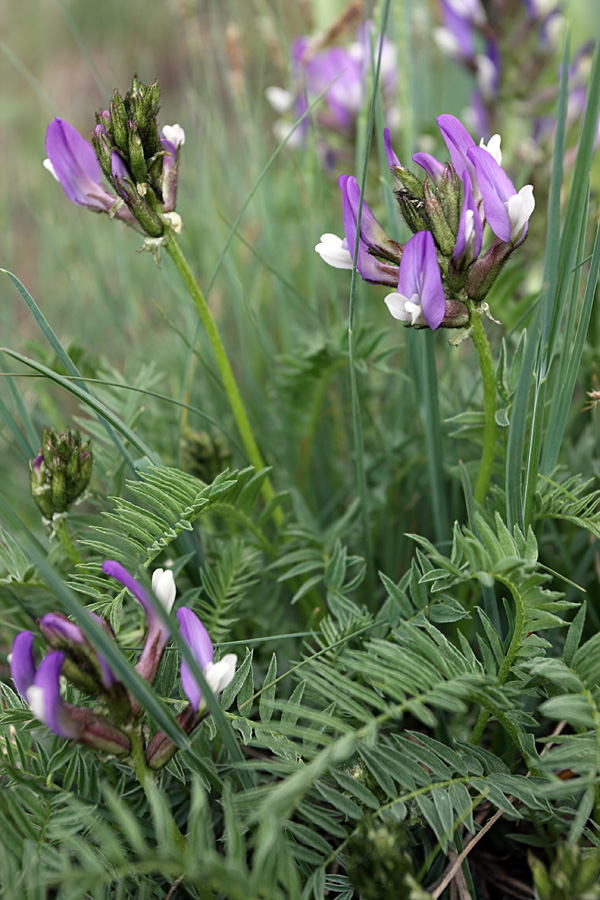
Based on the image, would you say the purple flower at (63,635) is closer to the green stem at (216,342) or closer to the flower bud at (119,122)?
the green stem at (216,342)

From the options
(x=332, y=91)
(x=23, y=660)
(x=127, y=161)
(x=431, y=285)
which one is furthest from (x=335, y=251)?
(x=332, y=91)

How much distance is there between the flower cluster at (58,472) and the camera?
0.91 m

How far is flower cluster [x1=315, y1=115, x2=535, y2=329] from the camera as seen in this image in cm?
74

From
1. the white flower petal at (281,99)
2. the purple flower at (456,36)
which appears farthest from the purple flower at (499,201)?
the purple flower at (456,36)

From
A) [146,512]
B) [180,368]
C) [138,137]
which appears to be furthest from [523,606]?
[180,368]

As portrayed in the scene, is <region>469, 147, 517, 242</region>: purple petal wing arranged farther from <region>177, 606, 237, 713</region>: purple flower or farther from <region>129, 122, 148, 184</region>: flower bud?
<region>177, 606, 237, 713</region>: purple flower

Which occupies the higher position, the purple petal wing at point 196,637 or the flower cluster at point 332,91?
the flower cluster at point 332,91

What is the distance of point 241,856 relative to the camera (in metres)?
0.56

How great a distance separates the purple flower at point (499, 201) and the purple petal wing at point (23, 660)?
620 mm

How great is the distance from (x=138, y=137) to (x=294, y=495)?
0.56 metres

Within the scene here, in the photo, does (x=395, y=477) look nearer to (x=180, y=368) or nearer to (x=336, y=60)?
(x=180, y=368)

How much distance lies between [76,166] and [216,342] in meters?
0.27

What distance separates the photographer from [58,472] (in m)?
0.90

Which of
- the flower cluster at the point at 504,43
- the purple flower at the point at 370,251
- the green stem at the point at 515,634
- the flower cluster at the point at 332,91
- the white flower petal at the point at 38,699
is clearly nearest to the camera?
the white flower petal at the point at 38,699
